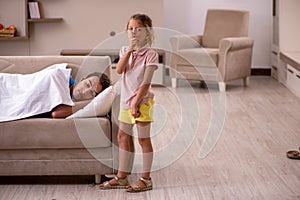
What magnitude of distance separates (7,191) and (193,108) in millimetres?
2916

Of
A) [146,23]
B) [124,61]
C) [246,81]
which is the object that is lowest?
[246,81]

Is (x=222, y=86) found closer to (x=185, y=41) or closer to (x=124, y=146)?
(x=185, y=41)

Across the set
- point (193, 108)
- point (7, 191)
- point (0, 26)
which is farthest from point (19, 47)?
point (7, 191)

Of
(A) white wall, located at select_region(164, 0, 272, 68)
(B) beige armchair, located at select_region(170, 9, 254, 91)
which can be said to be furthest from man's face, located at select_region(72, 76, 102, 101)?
(A) white wall, located at select_region(164, 0, 272, 68)

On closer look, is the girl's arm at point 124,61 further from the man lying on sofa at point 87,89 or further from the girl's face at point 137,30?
the man lying on sofa at point 87,89

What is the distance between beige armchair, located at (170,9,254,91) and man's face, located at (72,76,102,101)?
3390 mm

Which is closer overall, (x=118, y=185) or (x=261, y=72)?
(x=118, y=185)

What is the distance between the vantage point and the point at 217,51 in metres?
7.32

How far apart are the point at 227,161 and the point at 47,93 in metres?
1.33

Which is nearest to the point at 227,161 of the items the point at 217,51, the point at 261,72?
the point at 217,51

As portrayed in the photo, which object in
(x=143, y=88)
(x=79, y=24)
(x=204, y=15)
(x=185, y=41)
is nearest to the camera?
(x=143, y=88)

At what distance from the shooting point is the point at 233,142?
4.95m

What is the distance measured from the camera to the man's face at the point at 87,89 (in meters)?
3.94

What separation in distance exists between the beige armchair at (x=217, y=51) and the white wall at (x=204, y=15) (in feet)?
1.95
